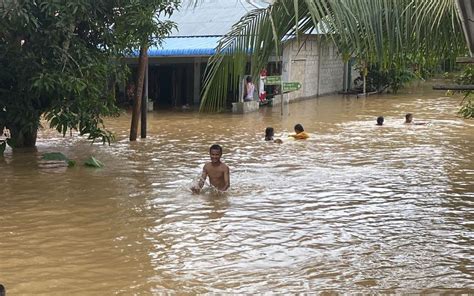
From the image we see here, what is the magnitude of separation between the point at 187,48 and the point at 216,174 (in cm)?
1305

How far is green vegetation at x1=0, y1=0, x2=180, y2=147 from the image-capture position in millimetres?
11266

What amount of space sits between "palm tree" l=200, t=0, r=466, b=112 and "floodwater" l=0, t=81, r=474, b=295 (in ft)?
6.48

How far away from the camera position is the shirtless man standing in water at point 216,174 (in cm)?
1005

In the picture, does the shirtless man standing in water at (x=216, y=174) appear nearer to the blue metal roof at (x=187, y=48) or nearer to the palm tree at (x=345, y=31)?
the palm tree at (x=345, y=31)

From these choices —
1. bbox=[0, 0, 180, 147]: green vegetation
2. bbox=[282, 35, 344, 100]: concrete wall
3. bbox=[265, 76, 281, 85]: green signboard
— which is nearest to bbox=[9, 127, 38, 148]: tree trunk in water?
bbox=[0, 0, 180, 147]: green vegetation

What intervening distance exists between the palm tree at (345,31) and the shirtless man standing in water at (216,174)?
178 inches

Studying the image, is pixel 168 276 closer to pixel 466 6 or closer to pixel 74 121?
pixel 466 6

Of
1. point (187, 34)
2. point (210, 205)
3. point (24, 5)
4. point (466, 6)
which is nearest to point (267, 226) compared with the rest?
point (210, 205)

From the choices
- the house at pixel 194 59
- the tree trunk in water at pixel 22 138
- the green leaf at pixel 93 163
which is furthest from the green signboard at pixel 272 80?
the green leaf at pixel 93 163

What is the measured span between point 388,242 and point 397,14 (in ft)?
10.1

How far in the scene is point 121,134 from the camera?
57.9 ft

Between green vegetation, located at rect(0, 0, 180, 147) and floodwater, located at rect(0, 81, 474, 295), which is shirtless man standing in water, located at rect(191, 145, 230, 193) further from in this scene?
green vegetation, located at rect(0, 0, 180, 147)

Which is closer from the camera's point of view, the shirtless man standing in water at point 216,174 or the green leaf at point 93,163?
the shirtless man standing in water at point 216,174

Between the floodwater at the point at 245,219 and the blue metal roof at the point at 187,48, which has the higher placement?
the blue metal roof at the point at 187,48
